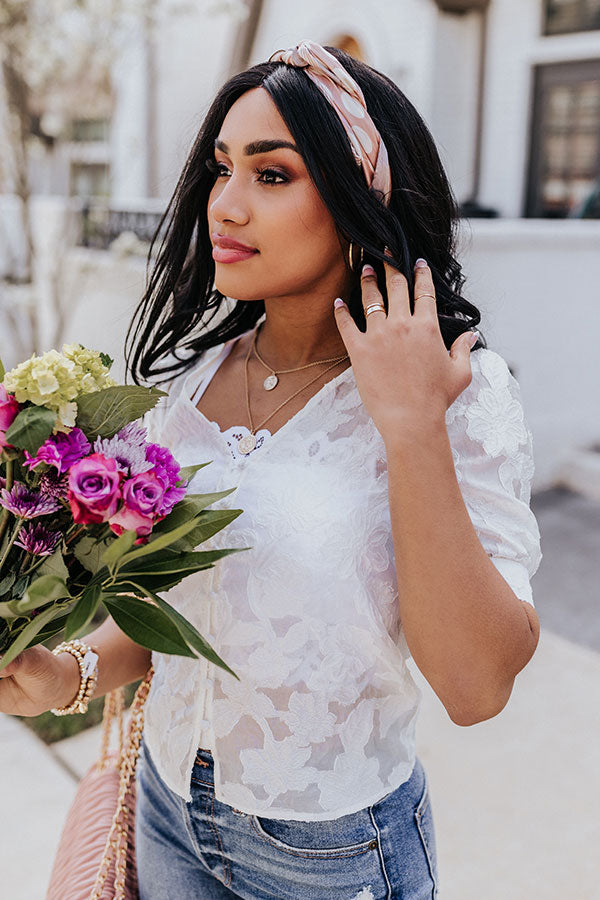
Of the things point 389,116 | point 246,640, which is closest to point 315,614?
point 246,640

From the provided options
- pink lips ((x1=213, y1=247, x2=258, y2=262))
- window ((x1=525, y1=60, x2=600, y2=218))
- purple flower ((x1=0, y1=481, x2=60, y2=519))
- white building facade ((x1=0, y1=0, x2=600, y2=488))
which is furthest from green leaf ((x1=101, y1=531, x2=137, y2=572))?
window ((x1=525, y1=60, x2=600, y2=218))

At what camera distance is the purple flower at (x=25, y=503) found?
1001mm

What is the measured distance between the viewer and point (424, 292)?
1.19 metres

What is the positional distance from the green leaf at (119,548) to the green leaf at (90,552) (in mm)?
90

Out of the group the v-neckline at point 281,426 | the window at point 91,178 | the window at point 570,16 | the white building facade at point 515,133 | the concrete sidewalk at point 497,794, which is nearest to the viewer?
the v-neckline at point 281,426

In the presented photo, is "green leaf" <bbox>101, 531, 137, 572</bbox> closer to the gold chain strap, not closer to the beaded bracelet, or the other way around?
the beaded bracelet

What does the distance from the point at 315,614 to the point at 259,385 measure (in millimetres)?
429

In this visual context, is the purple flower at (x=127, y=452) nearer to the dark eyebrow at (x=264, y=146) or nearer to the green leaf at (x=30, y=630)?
the green leaf at (x=30, y=630)

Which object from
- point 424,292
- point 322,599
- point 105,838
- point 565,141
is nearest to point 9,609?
point 322,599

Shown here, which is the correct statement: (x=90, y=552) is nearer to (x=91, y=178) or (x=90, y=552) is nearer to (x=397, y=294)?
(x=397, y=294)

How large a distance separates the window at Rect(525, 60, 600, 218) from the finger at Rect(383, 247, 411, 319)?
22.1 ft

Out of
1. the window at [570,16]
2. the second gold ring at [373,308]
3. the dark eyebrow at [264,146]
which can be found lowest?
the second gold ring at [373,308]

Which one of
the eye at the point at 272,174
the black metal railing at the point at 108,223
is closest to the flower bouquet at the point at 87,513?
the eye at the point at 272,174

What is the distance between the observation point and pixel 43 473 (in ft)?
3.39
